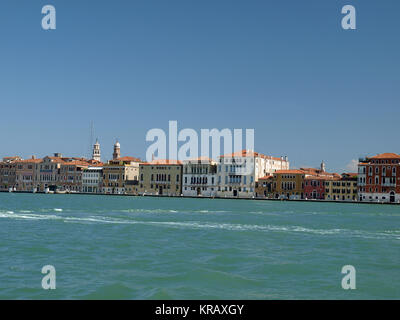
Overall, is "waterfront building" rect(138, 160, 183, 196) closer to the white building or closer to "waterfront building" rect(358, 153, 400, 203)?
the white building

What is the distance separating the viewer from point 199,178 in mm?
91312

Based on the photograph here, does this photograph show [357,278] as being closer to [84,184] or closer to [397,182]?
[397,182]

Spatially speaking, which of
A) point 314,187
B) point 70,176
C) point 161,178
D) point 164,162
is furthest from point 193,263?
point 70,176

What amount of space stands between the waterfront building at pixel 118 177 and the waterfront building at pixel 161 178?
298 centimetres

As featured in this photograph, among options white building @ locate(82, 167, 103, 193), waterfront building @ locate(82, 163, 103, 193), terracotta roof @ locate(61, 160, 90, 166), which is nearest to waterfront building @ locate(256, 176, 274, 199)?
waterfront building @ locate(82, 163, 103, 193)

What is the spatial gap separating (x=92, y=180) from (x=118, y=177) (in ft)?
19.4

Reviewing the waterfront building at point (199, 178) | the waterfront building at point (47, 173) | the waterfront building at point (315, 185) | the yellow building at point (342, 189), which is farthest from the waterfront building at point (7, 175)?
the yellow building at point (342, 189)

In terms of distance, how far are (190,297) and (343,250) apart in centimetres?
910

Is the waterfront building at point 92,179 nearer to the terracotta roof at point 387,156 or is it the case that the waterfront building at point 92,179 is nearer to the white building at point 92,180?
the white building at point 92,180

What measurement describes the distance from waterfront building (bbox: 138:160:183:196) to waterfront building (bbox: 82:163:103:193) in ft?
29.5

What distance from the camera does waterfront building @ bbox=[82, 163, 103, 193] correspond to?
330 ft

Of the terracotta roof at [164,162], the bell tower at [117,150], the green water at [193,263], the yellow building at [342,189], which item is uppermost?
the bell tower at [117,150]

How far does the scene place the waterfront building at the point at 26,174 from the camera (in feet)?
350
